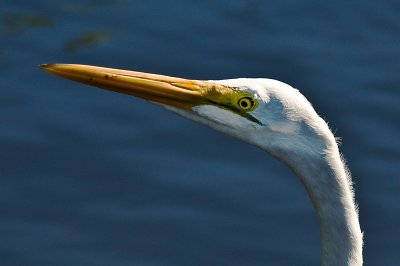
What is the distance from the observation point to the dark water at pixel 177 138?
33.8 feet

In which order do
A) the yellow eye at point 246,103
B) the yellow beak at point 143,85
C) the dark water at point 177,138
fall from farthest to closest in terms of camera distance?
the dark water at point 177,138 < the yellow beak at point 143,85 < the yellow eye at point 246,103

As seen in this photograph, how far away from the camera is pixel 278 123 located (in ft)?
24.5

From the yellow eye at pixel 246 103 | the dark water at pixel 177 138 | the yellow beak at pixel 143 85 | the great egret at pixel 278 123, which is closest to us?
the great egret at pixel 278 123

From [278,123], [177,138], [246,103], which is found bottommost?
[278,123]

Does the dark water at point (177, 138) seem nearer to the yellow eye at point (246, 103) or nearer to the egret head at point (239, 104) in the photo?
the egret head at point (239, 104)

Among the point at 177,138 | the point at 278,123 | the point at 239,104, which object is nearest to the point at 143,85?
the point at 239,104

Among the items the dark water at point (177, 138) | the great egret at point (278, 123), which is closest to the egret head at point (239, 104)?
the great egret at point (278, 123)

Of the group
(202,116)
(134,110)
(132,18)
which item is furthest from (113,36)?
(202,116)

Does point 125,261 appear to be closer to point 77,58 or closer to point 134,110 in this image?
point 134,110

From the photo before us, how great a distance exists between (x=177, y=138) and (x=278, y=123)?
12.2ft

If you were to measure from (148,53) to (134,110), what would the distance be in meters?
0.91

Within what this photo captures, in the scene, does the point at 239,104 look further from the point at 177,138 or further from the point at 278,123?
the point at 177,138

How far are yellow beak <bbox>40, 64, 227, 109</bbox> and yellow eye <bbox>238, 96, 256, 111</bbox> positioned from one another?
0.86 ft

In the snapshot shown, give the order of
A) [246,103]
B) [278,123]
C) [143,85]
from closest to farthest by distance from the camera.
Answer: [278,123] → [246,103] → [143,85]
